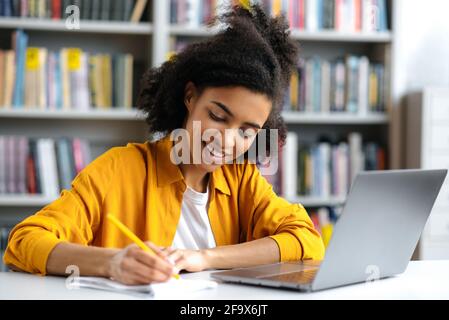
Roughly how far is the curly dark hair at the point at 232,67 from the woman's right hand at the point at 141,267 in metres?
0.45

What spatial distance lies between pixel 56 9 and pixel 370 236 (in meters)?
2.15

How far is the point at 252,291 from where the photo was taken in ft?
3.53

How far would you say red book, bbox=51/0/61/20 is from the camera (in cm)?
292

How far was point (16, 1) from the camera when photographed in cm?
291

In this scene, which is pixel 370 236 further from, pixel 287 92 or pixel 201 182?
pixel 287 92

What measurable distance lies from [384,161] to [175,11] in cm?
111

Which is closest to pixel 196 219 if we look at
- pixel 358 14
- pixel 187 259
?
pixel 187 259

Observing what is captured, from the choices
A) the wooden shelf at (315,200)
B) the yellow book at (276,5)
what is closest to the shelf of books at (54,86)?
the yellow book at (276,5)

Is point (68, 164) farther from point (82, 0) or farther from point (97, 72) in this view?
point (82, 0)

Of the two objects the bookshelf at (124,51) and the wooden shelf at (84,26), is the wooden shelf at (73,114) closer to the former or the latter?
the bookshelf at (124,51)

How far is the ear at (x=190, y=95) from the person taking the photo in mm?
1489

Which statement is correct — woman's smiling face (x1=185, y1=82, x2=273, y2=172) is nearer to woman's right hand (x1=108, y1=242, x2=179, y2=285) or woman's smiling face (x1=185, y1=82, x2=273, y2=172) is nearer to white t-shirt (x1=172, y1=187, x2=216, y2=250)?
white t-shirt (x1=172, y1=187, x2=216, y2=250)

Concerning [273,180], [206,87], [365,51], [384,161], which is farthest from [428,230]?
[206,87]

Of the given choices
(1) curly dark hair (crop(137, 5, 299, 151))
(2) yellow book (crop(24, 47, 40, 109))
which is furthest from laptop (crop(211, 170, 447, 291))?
(2) yellow book (crop(24, 47, 40, 109))
